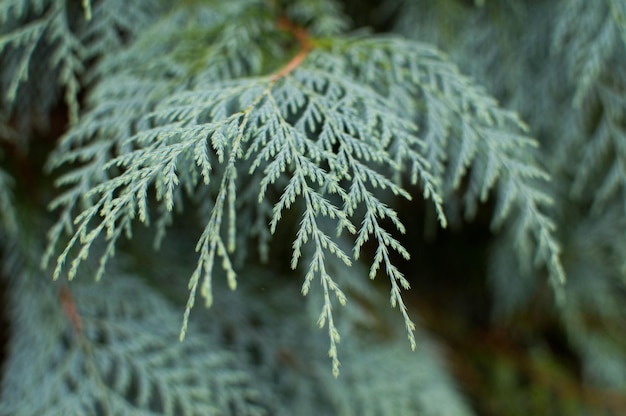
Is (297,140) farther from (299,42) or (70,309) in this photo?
(70,309)

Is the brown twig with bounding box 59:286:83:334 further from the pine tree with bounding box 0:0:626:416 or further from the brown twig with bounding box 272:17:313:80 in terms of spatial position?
the brown twig with bounding box 272:17:313:80

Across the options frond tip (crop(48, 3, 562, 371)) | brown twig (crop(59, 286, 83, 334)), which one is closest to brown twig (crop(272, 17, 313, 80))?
frond tip (crop(48, 3, 562, 371))

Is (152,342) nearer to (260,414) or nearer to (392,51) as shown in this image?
(260,414)

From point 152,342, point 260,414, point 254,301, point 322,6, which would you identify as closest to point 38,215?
point 152,342

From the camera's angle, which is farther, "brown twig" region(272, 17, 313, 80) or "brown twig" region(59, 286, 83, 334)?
"brown twig" region(59, 286, 83, 334)

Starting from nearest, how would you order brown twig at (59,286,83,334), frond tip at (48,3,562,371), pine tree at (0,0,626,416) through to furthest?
frond tip at (48,3,562,371)
pine tree at (0,0,626,416)
brown twig at (59,286,83,334)

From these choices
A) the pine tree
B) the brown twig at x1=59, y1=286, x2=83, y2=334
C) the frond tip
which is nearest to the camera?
the frond tip

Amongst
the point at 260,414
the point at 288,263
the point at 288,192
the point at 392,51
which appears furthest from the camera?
the point at 288,263

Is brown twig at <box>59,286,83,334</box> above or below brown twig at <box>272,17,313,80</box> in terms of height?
below
